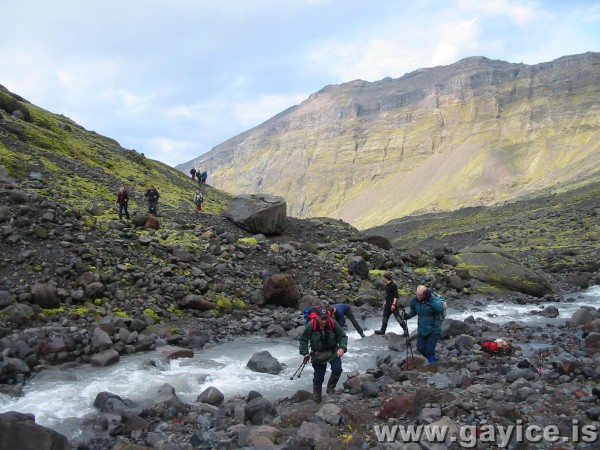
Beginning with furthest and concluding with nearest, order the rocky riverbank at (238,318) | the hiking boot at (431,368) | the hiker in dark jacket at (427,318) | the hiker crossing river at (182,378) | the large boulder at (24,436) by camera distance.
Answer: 1. the hiker in dark jacket at (427,318)
2. the hiking boot at (431,368)
3. the hiker crossing river at (182,378)
4. the rocky riverbank at (238,318)
5. the large boulder at (24,436)

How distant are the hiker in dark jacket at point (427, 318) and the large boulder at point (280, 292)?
1026cm

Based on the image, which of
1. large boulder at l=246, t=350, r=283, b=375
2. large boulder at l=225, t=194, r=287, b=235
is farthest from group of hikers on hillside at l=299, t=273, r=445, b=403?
large boulder at l=225, t=194, r=287, b=235

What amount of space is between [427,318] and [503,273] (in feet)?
73.2

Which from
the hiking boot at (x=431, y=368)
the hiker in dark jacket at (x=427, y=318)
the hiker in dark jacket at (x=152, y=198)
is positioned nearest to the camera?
the hiking boot at (x=431, y=368)

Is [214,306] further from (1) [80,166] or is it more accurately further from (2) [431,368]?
(1) [80,166]

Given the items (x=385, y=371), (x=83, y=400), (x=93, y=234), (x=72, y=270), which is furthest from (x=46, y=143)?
(x=385, y=371)

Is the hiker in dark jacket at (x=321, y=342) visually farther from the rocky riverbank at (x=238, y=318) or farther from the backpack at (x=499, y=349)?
the backpack at (x=499, y=349)

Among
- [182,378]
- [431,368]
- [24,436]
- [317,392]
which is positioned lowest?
[182,378]

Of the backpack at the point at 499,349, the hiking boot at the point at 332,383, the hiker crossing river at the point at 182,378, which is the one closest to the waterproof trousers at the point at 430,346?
the hiker crossing river at the point at 182,378

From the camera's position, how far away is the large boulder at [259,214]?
32.3m

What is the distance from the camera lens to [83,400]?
12469 mm

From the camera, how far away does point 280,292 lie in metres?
24.1

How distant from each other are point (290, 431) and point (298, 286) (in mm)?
16366

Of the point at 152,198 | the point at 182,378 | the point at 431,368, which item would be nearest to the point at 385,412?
the point at 431,368
